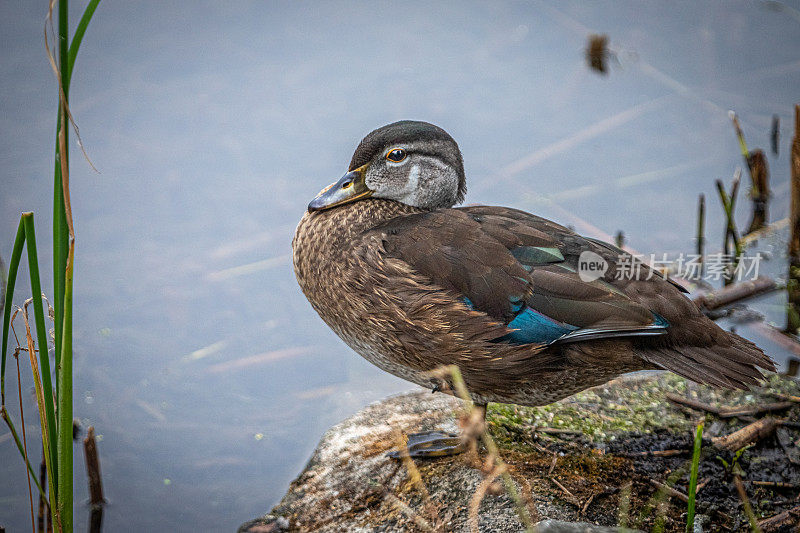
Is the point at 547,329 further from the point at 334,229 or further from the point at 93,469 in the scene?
the point at 93,469

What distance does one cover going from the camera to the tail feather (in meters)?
3.06

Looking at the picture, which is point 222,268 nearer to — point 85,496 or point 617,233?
point 85,496

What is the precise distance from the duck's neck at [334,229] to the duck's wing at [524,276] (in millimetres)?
194

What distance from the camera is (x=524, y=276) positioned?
10.5 ft

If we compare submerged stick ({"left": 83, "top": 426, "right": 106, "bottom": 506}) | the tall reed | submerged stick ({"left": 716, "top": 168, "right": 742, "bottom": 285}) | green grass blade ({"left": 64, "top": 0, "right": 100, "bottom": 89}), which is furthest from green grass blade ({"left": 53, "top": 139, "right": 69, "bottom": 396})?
submerged stick ({"left": 716, "top": 168, "right": 742, "bottom": 285})

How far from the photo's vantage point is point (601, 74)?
698 centimetres

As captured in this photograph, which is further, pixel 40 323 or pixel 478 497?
pixel 40 323

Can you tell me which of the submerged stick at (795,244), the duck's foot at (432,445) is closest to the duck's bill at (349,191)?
the duck's foot at (432,445)

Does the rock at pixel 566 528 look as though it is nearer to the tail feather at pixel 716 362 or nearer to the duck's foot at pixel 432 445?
the tail feather at pixel 716 362

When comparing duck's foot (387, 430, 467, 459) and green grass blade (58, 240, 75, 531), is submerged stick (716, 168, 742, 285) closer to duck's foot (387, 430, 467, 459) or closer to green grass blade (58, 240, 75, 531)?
duck's foot (387, 430, 467, 459)

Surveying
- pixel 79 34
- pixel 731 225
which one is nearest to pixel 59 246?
pixel 79 34

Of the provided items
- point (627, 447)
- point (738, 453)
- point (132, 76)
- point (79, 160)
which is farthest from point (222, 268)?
point (738, 453)

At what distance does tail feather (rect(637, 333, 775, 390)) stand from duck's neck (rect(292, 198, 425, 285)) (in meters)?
Result: 1.31

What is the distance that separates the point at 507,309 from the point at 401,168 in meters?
0.93
